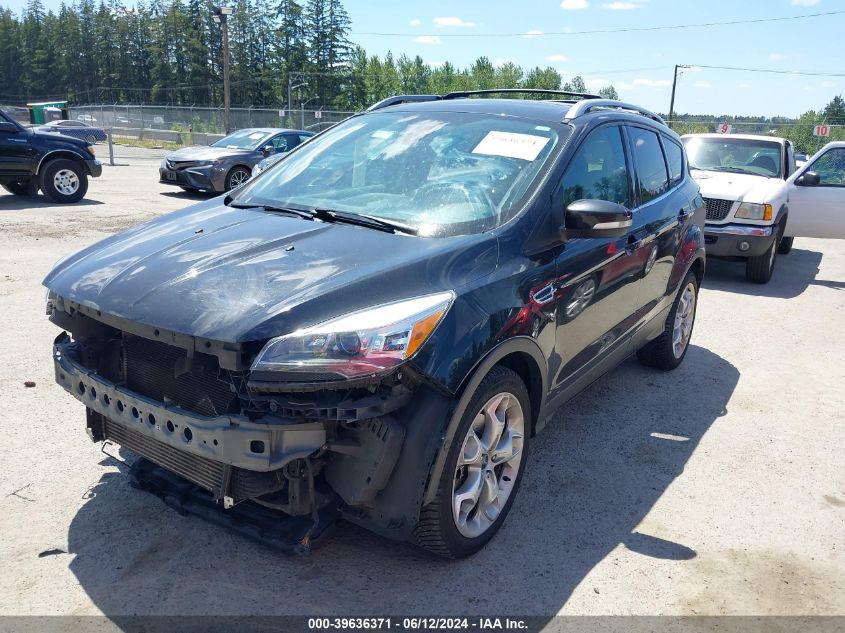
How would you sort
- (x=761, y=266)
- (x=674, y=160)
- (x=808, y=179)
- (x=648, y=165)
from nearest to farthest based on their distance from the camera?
(x=648, y=165)
(x=674, y=160)
(x=761, y=266)
(x=808, y=179)

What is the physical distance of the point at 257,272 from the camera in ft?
8.93

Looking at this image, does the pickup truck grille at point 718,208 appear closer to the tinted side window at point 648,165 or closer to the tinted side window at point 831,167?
the tinted side window at point 831,167

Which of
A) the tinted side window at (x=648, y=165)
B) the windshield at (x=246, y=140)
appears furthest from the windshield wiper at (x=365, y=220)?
the windshield at (x=246, y=140)

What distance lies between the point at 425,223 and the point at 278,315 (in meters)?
0.99

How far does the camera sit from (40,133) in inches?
490

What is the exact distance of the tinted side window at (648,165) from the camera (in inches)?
178

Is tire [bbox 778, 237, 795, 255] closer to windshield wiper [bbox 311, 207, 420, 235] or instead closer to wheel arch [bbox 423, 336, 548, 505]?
wheel arch [bbox 423, 336, 548, 505]

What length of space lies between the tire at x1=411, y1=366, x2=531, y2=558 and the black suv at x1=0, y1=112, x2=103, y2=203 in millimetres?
11689

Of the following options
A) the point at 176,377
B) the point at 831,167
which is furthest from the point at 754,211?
the point at 176,377

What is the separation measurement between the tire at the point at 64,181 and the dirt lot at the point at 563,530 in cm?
807

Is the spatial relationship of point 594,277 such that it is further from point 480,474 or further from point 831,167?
point 831,167

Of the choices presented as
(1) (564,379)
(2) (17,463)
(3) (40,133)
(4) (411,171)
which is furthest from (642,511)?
(3) (40,133)

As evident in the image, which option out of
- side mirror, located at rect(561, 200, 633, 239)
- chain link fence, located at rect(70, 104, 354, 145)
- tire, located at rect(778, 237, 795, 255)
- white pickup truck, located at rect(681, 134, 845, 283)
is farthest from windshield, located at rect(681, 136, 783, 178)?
chain link fence, located at rect(70, 104, 354, 145)

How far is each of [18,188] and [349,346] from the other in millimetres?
13287
